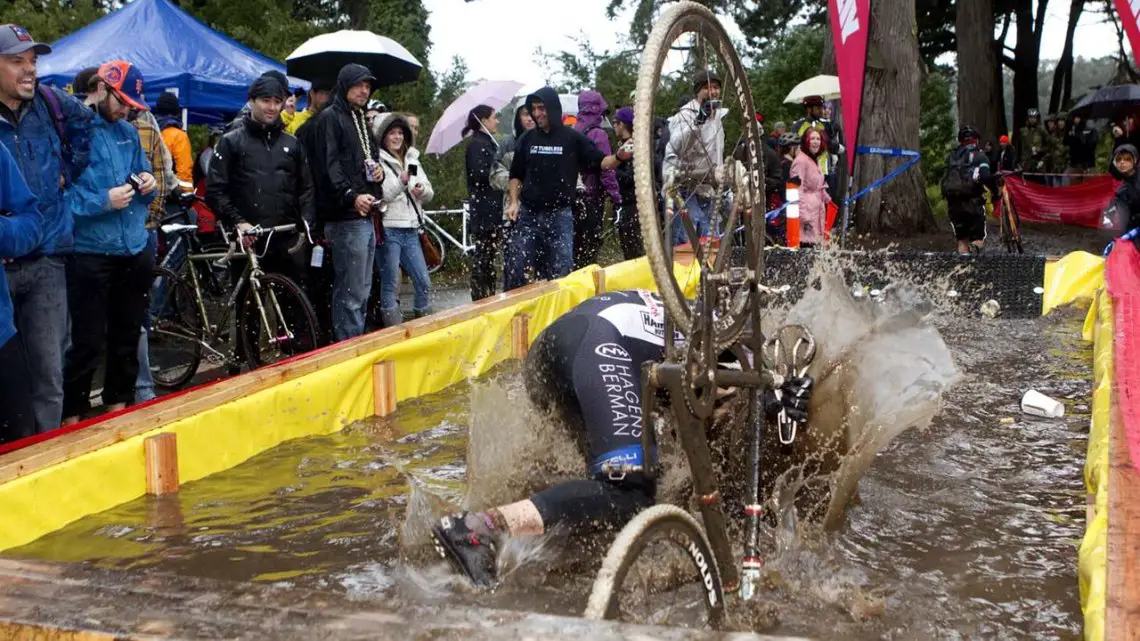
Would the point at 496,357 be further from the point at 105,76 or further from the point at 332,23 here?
the point at 332,23

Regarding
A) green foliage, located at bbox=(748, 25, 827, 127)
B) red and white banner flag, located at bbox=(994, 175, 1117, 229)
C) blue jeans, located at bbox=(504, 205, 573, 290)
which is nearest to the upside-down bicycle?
blue jeans, located at bbox=(504, 205, 573, 290)

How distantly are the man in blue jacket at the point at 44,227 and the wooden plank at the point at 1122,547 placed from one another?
435 cm

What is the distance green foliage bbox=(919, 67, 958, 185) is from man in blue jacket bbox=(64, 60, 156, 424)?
24.5 m

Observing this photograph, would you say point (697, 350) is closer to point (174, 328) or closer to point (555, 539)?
point (555, 539)

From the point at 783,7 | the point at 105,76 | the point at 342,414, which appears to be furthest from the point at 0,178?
the point at 783,7

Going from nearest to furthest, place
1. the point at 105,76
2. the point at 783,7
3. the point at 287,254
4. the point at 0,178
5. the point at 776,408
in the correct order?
the point at 776,408 < the point at 0,178 < the point at 105,76 < the point at 287,254 < the point at 783,7

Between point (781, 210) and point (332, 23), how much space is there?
18770 mm

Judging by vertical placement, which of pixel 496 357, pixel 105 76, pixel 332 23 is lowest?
pixel 496 357

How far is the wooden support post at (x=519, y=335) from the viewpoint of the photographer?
8.27m

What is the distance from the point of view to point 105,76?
19.7 ft

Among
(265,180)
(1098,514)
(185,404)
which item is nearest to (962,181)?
A: (265,180)

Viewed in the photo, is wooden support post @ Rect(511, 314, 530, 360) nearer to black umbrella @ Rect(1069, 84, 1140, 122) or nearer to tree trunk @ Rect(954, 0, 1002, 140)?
black umbrella @ Rect(1069, 84, 1140, 122)

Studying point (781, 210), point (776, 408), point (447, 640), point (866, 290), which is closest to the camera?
point (447, 640)

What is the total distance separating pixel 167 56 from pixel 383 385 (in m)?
8.88
